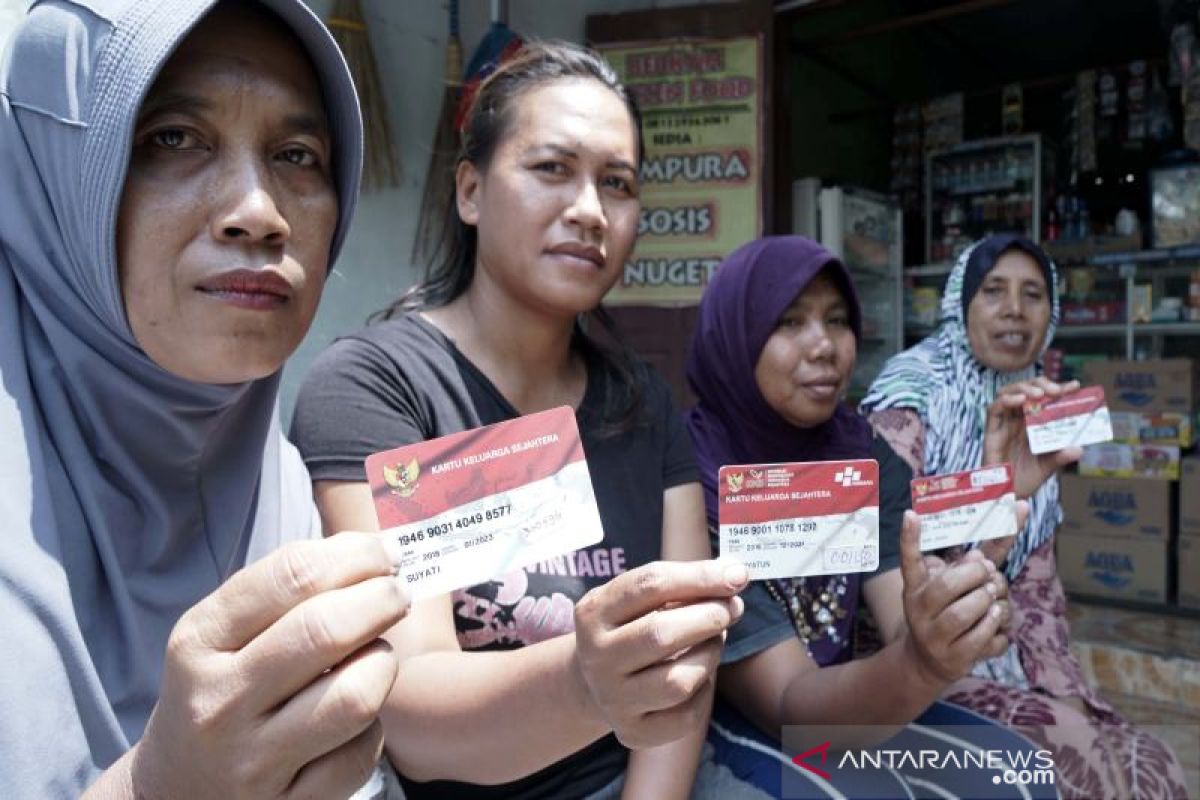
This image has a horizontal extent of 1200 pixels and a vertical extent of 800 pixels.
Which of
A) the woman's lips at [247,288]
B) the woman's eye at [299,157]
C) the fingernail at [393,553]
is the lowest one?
the fingernail at [393,553]

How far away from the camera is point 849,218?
14.8 feet

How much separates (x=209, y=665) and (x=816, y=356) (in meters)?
1.22

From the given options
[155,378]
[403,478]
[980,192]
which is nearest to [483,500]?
[403,478]

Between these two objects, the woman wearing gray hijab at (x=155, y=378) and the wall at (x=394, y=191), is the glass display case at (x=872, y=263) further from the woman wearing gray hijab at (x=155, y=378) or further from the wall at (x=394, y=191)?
the woman wearing gray hijab at (x=155, y=378)

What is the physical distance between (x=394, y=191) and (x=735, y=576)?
8.89 feet

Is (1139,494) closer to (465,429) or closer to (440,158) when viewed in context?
(440,158)

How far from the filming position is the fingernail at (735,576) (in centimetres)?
78

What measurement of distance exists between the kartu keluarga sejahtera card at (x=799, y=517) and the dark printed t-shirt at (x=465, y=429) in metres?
0.31

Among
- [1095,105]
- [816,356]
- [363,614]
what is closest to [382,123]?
A: [816,356]

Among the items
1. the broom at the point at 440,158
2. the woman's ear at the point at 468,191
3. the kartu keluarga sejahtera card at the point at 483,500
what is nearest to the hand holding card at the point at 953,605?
the kartu keluarga sejahtera card at the point at 483,500

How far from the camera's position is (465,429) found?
118 centimetres

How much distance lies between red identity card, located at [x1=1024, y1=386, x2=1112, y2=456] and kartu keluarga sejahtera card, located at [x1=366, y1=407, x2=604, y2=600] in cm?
124

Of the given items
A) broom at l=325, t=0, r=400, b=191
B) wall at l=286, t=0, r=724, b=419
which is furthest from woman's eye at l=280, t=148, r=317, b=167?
wall at l=286, t=0, r=724, b=419

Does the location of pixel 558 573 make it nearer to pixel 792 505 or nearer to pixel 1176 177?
pixel 792 505
